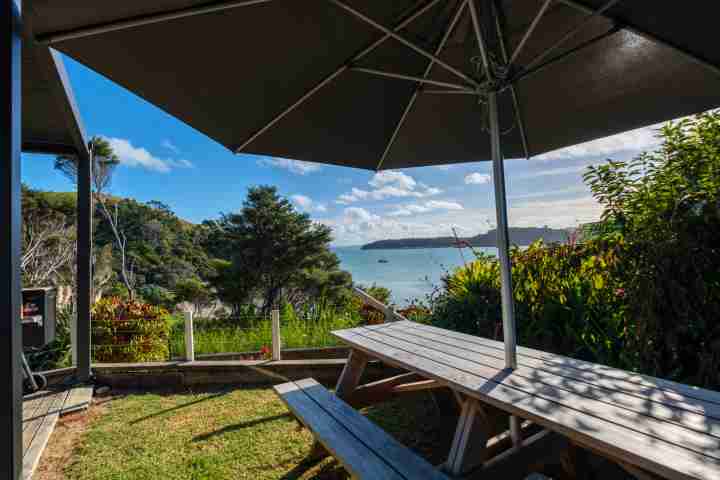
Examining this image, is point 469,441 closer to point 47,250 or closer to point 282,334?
point 282,334

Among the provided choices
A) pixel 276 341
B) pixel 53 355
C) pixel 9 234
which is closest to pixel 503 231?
pixel 9 234

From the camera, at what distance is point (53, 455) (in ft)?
8.34

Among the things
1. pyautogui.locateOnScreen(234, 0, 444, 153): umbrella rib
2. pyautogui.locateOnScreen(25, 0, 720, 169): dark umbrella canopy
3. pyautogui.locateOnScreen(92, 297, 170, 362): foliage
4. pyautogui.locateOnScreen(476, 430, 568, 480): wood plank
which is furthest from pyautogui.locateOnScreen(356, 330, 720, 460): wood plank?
pyautogui.locateOnScreen(92, 297, 170, 362): foliage

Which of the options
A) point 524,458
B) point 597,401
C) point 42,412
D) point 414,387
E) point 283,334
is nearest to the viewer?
point 597,401

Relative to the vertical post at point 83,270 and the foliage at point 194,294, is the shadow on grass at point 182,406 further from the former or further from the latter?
the foliage at point 194,294

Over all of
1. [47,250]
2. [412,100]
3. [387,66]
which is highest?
[387,66]

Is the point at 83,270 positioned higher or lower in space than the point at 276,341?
higher

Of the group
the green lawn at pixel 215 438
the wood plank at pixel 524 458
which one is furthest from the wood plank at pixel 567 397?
the green lawn at pixel 215 438

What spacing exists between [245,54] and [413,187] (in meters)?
37.0

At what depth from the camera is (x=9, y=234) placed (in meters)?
1.38

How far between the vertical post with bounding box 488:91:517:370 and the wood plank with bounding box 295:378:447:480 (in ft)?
2.00

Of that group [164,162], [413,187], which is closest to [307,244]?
[413,187]

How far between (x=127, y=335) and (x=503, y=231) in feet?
14.9

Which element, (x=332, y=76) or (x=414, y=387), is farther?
(x=414, y=387)
